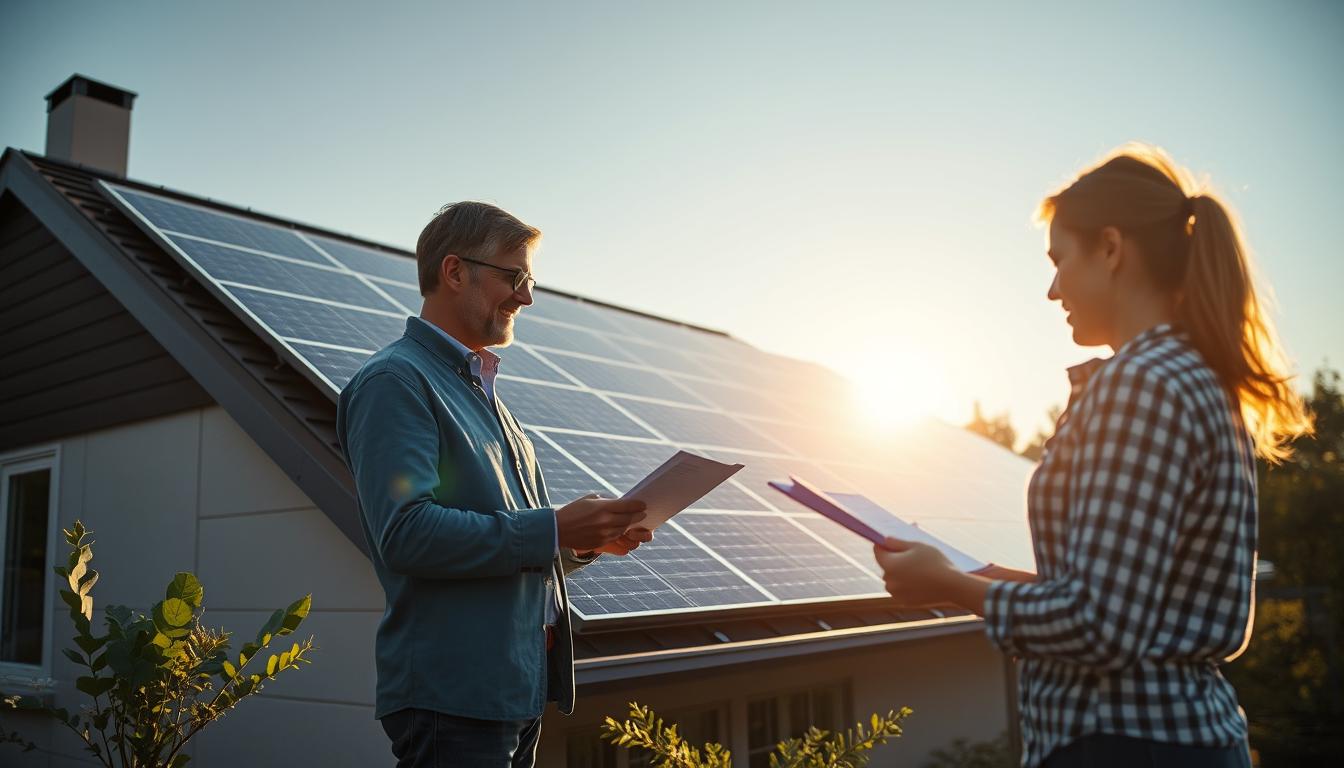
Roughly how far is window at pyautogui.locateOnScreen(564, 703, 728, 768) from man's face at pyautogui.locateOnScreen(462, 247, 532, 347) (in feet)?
9.36

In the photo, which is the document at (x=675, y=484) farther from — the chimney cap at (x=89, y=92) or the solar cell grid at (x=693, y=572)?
the chimney cap at (x=89, y=92)

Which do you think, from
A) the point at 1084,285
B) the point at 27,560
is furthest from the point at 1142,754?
the point at 27,560

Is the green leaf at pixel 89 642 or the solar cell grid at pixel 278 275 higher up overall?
the solar cell grid at pixel 278 275

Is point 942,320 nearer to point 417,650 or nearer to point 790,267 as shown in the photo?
point 790,267

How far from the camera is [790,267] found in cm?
1747

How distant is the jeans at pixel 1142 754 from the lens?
1.85 m

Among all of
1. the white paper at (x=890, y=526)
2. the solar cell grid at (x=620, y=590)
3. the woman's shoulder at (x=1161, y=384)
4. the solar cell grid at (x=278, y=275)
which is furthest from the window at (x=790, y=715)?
the woman's shoulder at (x=1161, y=384)

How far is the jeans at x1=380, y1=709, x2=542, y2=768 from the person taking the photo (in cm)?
270

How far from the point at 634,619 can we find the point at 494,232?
2221 mm

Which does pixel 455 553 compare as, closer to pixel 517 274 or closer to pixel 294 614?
pixel 517 274

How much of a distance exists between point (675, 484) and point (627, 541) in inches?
15.2

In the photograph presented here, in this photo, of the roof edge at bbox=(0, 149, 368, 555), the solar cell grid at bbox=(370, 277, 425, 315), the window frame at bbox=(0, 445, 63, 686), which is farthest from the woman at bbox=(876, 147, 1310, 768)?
the window frame at bbox=(0, 445, 63, 686)

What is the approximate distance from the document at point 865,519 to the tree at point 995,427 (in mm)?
99927

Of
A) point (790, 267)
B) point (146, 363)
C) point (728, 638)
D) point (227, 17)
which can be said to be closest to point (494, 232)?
point (728, 638)
